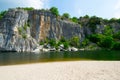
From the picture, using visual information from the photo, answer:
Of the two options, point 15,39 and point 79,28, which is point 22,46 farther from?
point 79,28

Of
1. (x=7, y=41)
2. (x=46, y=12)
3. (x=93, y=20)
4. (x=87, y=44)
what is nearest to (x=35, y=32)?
(x=46, y=12)

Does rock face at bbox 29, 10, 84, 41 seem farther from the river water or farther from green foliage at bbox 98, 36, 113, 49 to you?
the river water

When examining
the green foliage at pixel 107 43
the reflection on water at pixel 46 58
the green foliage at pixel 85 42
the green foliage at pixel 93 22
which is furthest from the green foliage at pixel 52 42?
the reflection on water at pixel 46 58

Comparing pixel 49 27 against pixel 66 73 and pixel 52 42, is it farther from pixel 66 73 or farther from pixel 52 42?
pixel 66 73

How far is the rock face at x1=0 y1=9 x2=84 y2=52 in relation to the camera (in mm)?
101375

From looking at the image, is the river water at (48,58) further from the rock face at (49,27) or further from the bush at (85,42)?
the bush at (85,42)

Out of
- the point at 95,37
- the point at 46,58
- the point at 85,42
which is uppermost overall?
the point at 95,37

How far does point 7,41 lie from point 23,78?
3329 inches

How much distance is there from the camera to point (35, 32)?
12194 centimetres

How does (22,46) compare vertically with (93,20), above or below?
below

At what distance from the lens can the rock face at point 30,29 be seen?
101 metres

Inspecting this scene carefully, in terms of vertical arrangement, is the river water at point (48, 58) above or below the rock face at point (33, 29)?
below

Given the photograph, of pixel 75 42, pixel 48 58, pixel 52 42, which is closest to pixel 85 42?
pixel 75 42

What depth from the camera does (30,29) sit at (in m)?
121
